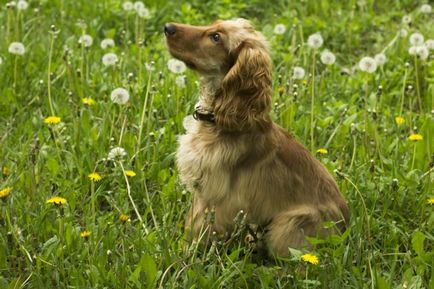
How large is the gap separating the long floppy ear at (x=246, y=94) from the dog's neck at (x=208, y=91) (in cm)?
12

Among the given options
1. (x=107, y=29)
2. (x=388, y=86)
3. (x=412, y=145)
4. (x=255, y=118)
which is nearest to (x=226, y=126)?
(x=255, y=118)

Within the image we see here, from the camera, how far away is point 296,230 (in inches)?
166

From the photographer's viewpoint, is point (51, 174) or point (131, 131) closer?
point (51, 174)

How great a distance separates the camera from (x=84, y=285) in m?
3.84

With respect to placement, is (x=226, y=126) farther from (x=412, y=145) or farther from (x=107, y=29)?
(x=107, y=29)

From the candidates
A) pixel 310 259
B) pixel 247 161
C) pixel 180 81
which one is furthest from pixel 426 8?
pixel 310 259

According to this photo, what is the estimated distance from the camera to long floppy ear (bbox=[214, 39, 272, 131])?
418 centimetres

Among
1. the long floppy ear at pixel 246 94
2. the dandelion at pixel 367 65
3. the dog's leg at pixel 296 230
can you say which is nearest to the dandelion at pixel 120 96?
the long floppy ear at pixel 246 94

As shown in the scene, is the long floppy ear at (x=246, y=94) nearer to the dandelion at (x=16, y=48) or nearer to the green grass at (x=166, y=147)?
the green grass at (x=166, y=147)

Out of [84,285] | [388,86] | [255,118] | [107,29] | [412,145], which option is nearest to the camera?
[84,285]

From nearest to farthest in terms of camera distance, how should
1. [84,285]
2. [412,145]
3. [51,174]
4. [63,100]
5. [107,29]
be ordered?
[84,285]
[51,174]
[412,145]
[63,100]
[107,29]

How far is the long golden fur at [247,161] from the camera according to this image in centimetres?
422

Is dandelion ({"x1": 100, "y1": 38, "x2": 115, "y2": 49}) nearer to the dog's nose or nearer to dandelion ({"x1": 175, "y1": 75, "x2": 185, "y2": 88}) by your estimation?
dandelion ({"x1": 175, "y1": 75, "x2": 185, "y2": 88})

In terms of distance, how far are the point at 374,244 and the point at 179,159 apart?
3.65ft
